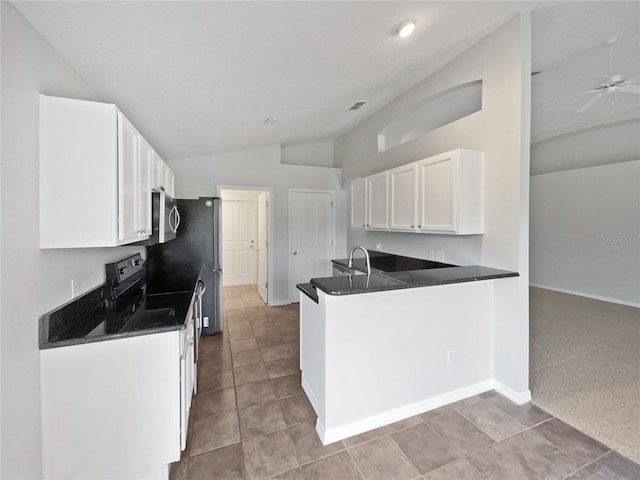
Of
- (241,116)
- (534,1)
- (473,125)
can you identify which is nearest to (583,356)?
(473,125)

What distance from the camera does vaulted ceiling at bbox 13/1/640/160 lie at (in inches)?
53.3

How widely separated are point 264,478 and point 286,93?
288cm

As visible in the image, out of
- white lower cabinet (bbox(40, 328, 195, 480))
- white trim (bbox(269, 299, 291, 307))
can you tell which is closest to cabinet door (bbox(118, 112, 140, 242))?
white lower cabinet (bbox(40, 328, 195, 480))

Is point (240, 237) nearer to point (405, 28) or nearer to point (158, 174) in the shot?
point (158, 174)

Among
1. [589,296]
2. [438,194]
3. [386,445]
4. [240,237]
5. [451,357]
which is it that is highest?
[438,194]

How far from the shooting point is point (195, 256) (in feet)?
11.1

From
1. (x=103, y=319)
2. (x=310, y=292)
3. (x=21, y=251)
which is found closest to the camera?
(x=21, y=251)

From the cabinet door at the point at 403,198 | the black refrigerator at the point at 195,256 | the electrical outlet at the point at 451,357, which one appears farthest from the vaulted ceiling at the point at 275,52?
the electrical outlet at the point at 451,357

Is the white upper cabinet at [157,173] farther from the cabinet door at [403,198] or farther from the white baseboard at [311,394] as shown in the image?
the cabinet door at [403,198]

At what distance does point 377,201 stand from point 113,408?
10.3 feet

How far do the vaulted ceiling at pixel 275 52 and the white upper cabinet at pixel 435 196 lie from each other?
39.3 inches

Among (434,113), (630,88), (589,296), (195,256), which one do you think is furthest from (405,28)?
(589,296)

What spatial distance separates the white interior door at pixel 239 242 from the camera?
6.40m

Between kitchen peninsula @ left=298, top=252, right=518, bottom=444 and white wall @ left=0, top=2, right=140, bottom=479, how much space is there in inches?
56.6
